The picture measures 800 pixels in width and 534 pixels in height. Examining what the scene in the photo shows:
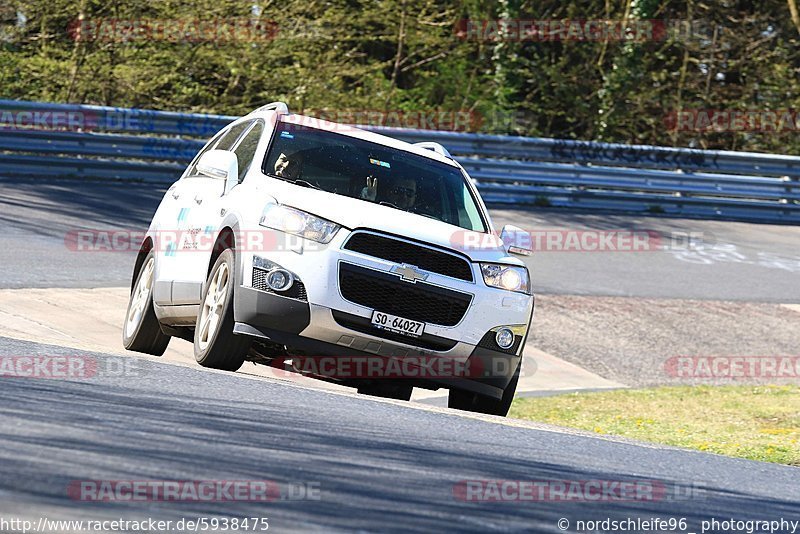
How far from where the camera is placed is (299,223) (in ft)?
26.9

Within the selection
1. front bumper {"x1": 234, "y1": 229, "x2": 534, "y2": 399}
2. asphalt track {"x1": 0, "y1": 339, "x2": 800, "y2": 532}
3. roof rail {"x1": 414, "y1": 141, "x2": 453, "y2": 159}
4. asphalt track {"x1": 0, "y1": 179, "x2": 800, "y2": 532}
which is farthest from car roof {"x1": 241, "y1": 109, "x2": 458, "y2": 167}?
asphalt track {"x1": 0, "y1": 339, "x2": 800, "y2": 532}

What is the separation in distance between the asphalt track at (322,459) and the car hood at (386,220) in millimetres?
1122

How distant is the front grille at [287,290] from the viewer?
8086 mm

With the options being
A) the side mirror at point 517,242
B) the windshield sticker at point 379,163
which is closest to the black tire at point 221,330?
the windshield sticker at point 379,163

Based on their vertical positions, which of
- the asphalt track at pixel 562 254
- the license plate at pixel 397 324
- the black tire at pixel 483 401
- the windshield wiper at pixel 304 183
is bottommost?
the asphalt track at pixel 562 254

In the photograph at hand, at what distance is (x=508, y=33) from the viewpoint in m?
28.4

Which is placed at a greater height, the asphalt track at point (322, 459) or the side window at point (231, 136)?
the side window at point (231, 136)

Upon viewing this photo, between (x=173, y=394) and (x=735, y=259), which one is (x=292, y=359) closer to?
(x=173, y=394)

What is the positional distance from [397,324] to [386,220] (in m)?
0.66

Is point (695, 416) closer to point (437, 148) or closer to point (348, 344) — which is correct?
point (437, 148)

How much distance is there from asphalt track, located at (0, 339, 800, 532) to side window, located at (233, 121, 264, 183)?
1.87 meters

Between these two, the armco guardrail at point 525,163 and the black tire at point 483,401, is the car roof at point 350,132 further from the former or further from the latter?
the armco guardrail at point 525,163

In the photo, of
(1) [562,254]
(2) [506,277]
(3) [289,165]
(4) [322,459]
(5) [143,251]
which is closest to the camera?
(4) [322,459]

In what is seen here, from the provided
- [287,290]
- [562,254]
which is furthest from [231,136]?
[562,254]
